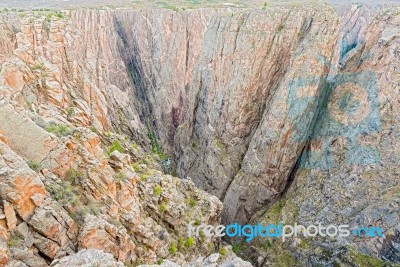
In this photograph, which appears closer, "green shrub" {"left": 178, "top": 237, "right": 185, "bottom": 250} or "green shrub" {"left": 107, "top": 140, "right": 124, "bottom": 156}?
"green shrub" {"left": 178, "top": 237, "right": 185, "bottom": 250}

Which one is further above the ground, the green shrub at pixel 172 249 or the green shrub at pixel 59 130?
the green shrub at pixel 59 130

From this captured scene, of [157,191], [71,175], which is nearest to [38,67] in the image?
[157,191]

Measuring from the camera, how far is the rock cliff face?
14.7 meters

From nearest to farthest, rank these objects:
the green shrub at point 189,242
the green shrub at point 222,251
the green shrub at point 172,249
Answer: the green shrub at point 172,249
the green shrub at point 189,242
the green shrub at point 222,251

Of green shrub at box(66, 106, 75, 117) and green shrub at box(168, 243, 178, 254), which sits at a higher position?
green shrub at box(66, 106, 75, 117)

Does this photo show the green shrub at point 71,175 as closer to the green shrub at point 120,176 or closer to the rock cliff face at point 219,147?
the rock cliff face at point 219,147

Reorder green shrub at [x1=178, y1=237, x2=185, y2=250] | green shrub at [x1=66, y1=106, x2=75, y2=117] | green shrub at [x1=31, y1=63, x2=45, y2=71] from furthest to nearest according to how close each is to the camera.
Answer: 1. green shrub at [x1=31, y1=63, x2=45, y2=71]
2. green shrub at [x1=66, y1=106, x2=75, y2=117]
3. green shrub at [x1=178, y1=237, x2=185, y2=250]

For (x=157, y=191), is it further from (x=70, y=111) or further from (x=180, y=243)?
(x=70, y=111)

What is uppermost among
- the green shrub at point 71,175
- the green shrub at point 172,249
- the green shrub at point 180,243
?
the green shrub at point 71,175

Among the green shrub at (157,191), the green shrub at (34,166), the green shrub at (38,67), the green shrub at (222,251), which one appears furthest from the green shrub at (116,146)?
the green shrub at (34,166)

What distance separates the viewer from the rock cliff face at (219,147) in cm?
1468

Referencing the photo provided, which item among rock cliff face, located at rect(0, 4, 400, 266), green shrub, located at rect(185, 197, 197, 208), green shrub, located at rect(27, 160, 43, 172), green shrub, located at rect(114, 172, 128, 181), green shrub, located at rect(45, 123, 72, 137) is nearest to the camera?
green shrub, located at rect(27, 160, 43, 172)

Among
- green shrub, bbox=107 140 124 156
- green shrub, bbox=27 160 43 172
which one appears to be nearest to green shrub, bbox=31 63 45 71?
green shrub, bbox=107 140 124 156

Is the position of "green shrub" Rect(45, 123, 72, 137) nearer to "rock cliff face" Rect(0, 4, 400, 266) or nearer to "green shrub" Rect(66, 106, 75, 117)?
"rock cliff face" Rect(0, 4, 400, 266)
